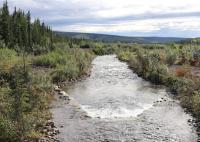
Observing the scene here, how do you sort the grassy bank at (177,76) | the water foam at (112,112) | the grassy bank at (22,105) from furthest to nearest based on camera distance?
1. the grassy bank at (177,76)
2. the water foam at (112,112)
3. the grassy bank at (22,105)

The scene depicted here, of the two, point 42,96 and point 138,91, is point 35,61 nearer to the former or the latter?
point 138,91

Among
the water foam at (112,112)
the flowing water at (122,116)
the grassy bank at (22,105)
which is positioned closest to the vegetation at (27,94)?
the grassy bank at (22,105)

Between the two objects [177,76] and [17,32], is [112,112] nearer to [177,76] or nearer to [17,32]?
[177,76]

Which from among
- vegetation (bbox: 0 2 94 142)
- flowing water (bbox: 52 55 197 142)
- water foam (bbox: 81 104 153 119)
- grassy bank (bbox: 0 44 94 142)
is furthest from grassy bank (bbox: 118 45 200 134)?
grassy bank (bbox: 0 44 94 142)

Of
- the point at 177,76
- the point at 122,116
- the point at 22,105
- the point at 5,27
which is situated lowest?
the point at 122,116

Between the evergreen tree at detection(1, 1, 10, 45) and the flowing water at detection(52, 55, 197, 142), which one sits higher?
the evergreen tree at detection(1, 1, 10, 45)

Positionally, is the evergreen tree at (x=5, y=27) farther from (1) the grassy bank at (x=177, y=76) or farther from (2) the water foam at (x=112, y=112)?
(2) the water foam at (x=112, y=112)

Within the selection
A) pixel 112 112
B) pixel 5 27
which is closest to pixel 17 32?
pixel 5 27

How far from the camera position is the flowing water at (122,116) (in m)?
19.2

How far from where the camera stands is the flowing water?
755 inches

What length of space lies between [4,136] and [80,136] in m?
3.71

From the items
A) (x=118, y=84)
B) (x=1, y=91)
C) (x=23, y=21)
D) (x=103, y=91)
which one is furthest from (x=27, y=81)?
(x=23, y=21)

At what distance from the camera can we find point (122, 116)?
77.0 ft

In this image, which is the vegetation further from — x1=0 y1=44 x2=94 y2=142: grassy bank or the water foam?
the water foam
